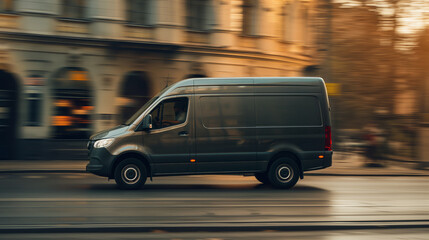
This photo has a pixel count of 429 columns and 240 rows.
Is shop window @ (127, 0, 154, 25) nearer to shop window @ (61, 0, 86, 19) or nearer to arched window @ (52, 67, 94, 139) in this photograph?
shop window @ (61, 0, 86, 19)

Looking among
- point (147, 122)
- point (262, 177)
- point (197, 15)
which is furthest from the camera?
point (197, 15)

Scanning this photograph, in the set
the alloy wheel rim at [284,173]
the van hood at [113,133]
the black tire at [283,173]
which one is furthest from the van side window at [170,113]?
the alloy wheel rim at [284,173]

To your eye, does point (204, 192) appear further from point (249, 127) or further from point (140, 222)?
point (140, 222)

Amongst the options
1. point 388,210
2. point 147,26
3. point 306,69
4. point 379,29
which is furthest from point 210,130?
point 306,69

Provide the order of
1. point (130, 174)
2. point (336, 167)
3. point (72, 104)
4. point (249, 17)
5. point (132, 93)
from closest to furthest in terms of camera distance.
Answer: point (130, 174)
point (336, 167)
point (72, 104)
point (132, 93)
point (249, 17)

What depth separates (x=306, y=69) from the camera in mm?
28922

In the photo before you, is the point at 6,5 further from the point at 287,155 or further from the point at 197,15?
the point at 287,155

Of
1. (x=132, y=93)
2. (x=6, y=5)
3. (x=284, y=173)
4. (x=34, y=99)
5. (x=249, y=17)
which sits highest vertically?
(x=249, y=17)

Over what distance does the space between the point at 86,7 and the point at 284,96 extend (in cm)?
1105

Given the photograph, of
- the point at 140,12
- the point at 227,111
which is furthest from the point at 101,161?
the point at 140,12

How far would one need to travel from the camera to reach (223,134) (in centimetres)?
1152

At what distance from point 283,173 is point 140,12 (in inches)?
462

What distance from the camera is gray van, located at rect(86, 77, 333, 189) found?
11.3 meters

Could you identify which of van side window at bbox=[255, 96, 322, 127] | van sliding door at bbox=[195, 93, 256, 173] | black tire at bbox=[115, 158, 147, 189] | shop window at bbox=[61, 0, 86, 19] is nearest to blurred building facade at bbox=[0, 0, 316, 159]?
shop window at bbox=[61, 0, 86, 19]
